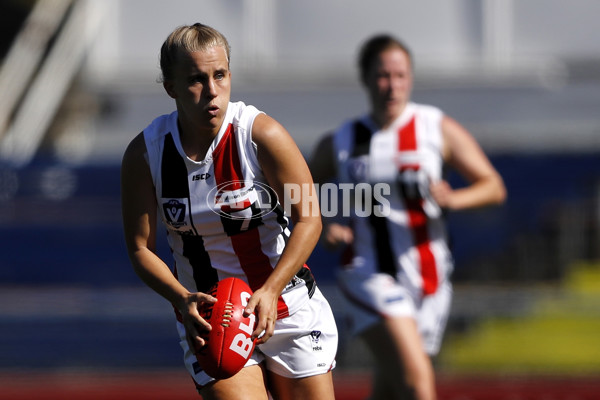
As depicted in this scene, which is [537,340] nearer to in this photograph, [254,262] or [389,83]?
[389,83]

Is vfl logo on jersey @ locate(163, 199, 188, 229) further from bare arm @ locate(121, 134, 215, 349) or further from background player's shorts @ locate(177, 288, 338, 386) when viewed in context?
background player's shorts @ locate(177, 288, 338, 386)

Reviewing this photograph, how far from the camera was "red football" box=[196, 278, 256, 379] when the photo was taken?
3064 mm

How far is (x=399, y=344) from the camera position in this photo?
479 cm

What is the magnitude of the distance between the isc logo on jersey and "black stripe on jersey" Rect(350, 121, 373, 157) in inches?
76.6

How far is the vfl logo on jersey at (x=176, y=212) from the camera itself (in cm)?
329

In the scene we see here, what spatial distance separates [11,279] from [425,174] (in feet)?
25.3

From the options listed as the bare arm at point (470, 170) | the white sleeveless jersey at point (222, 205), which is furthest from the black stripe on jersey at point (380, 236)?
the white sleeveless jersey at point (222, 205)

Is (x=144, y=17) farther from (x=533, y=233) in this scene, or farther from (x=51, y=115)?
(x=533, y=233)

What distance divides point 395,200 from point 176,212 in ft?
6.79

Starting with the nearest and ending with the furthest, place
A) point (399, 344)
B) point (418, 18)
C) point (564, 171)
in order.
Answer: point (399, 344)
point (564, 171)
point (418, 18)

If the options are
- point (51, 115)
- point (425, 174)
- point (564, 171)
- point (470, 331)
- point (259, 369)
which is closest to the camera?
point (259, 369)

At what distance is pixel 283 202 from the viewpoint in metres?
3.29

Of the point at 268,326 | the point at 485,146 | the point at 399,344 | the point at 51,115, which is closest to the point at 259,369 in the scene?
the point at 268,326

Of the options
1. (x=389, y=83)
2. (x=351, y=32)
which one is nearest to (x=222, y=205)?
(x=389, y=83)
